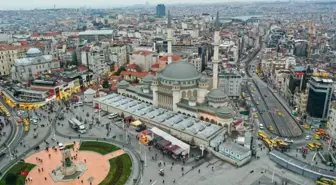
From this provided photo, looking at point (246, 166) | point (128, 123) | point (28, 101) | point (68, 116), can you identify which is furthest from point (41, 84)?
point (246, 166)

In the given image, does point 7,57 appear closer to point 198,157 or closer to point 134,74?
point 134,74

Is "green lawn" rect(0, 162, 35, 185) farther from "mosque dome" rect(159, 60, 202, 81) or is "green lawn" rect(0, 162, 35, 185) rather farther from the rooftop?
"mosque dome" rect(159, 60, 202, 81)

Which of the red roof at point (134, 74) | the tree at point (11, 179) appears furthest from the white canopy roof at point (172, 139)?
the red roof at point (134, 74)

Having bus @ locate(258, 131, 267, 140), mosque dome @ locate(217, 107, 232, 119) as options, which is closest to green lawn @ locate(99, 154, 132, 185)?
mosque dome @ locate(217, 107, 232, 119)

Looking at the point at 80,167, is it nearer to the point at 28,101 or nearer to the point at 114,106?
the point at 114,106

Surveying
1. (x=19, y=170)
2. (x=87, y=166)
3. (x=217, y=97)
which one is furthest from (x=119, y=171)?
(x=217, y=97)

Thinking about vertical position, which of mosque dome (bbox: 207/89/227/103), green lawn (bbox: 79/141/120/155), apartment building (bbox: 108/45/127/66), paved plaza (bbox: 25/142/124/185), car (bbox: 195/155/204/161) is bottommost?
paved plaza (bbox: 25/142/124/185)
